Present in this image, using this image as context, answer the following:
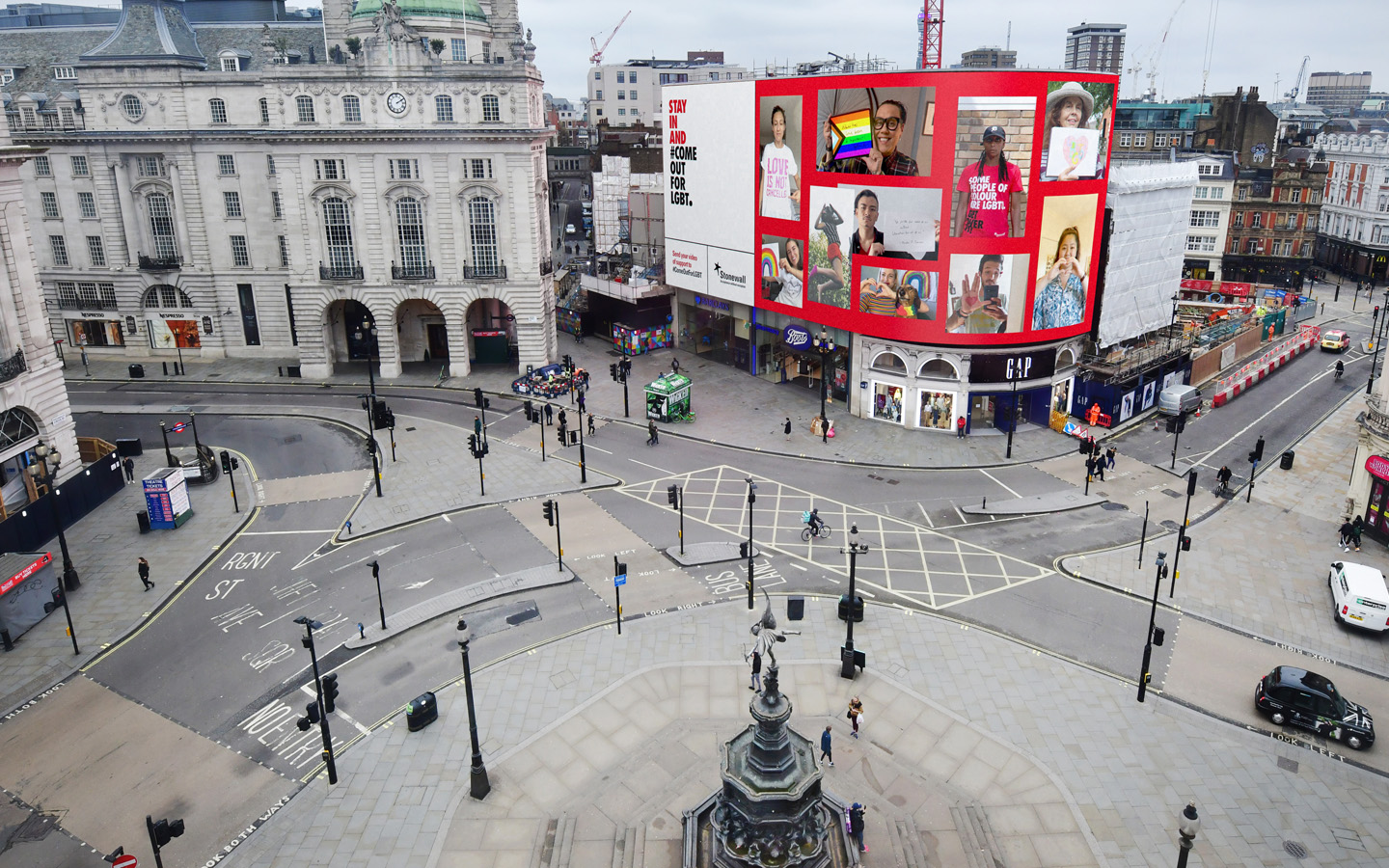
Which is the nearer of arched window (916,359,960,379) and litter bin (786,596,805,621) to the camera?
litter bin (786,596,805,621)

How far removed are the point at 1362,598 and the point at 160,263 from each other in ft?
245

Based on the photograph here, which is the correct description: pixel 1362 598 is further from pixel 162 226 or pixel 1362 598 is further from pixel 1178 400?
pixel 162 226

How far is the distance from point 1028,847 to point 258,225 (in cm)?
6455

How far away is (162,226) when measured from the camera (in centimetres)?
6706

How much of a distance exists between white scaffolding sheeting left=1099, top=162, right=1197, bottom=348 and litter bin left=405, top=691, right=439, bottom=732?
→ 44.0 meters

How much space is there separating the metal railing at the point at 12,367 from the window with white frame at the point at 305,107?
87.0 feet

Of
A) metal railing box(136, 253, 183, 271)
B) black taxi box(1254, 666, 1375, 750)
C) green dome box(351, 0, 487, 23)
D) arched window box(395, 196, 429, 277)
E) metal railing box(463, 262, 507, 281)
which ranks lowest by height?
black taxi box(1254, 666, 1375, 750)

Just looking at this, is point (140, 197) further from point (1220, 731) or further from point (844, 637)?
point (1220, 731)

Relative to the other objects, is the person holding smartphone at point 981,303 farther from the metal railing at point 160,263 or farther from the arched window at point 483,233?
the metal railing at point 160,263

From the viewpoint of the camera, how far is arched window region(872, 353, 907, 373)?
5372 cm

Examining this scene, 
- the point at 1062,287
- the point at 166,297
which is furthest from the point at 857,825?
the point at 166,297

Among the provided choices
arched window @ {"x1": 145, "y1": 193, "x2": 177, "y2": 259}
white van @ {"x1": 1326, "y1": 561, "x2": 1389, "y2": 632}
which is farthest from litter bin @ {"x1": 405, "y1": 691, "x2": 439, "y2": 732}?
arched window @ {"x1": 145, "y1": 193, "x2": 177, "y2": 259}

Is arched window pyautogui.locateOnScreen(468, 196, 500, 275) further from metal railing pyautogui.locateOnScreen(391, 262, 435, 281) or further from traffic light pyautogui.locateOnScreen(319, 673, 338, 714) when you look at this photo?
traffic light pyautogui.locateOnScreen(319, 673, 338, 714)

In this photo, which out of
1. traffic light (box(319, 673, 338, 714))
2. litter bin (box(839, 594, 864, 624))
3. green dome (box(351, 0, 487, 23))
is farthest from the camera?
green dome (box(351, 0, 487, 23))
